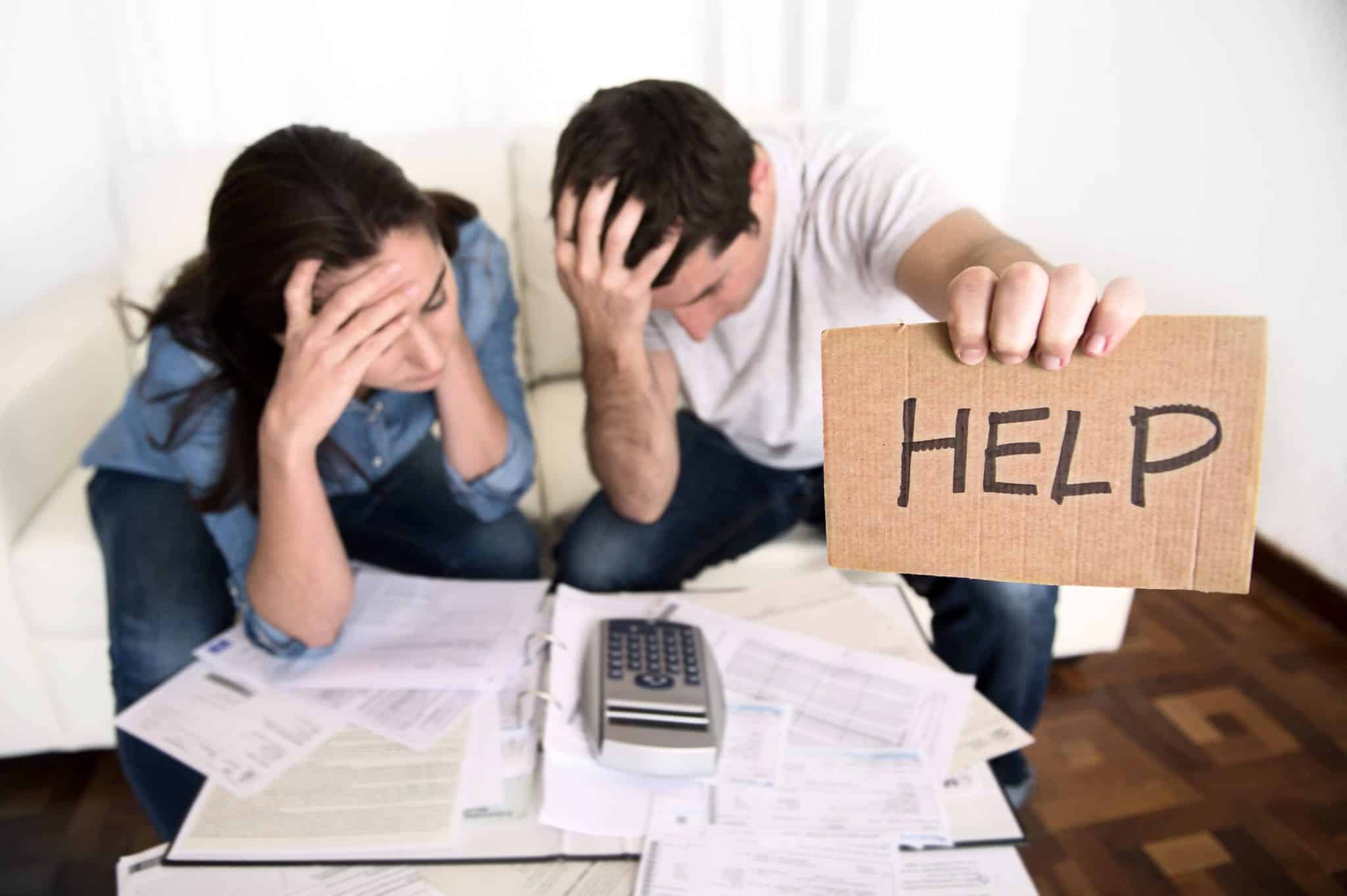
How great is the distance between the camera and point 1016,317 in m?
0.50

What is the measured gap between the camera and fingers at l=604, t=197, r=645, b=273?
3.06 feet

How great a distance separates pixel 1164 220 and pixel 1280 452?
470 mm

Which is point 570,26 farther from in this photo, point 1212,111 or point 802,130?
point 1212,111

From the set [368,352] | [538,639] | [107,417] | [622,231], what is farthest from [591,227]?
[107,417]

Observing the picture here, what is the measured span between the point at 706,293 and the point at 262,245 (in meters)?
0.45

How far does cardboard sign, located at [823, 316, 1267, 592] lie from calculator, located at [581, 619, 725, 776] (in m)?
0.31

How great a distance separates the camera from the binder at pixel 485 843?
737 millimetres

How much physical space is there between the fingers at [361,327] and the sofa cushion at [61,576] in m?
0.59

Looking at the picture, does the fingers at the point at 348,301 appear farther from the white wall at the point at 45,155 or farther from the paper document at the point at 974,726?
the white wall at the point at 45,155

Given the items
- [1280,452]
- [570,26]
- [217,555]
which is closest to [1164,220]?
[1280,452]

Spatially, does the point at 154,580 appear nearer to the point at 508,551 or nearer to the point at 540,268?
the point at 508,551

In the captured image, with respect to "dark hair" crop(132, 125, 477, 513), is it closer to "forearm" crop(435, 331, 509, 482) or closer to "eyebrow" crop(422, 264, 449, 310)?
"eyebrow" crop(422, 264, 449, 310)

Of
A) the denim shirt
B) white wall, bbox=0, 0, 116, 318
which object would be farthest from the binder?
white wall, bbox=0, 0, 116, 318

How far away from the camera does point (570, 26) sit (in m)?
1.87
